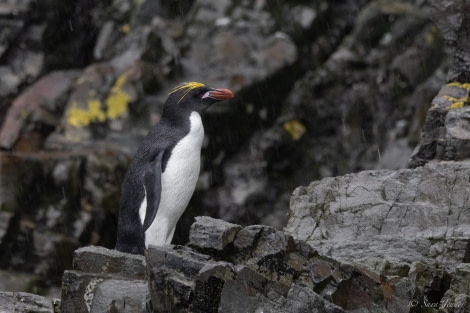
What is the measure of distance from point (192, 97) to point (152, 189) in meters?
1.04

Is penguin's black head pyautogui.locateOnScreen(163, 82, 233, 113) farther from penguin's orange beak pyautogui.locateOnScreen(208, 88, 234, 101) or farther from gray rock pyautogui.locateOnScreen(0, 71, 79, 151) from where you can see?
gray rock pyautogui.locateOnScreen(0, 71, 79, 151)

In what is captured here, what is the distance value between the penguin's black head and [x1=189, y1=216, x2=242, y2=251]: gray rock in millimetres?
2646

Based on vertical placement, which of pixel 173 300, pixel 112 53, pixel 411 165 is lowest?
pixel 173 300

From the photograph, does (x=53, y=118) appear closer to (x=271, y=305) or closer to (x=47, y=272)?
(x=47, y=272)

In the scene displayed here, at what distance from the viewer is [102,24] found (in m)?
14.6

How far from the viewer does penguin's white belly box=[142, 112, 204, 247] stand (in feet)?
26.2

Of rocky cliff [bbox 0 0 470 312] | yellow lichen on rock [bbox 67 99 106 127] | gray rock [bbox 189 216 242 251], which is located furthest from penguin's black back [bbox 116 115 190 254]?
yellow lichen on rock [bbox 67 99 106 127]

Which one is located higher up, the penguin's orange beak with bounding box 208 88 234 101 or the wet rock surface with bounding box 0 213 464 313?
the penguin's orange beak with bounding box 208 88 234 101

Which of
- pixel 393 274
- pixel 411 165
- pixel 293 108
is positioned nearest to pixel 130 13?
pixel 293 108

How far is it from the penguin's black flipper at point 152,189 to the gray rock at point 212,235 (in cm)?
208

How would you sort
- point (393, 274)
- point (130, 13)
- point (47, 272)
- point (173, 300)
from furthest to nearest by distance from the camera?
point (130, 13) → point (47, 272) → point (393, 274) → point (173, 300)

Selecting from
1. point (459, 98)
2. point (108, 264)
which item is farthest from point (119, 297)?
point (459, 98)

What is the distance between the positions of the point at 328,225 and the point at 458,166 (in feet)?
4.08

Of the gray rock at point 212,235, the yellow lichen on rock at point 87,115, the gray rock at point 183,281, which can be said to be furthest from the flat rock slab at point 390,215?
the yellow lichen on rock at point 87,115
